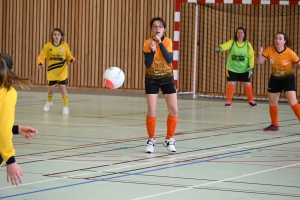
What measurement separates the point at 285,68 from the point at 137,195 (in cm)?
530

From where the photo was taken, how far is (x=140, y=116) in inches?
488

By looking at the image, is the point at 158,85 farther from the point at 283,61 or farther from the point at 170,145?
the point at 283,61

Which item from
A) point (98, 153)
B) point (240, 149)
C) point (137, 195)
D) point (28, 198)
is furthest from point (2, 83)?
Result: point (240, 149)

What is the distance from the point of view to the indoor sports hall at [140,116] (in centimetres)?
593

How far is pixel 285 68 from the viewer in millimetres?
10086

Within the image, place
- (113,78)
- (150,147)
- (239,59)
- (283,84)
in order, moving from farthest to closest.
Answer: (239,59) < (113,78) < (283,84) < (150,147)

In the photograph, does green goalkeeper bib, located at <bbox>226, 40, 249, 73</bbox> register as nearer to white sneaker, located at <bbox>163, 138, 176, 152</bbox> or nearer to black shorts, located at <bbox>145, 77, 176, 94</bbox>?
black shorts, located at <bbox>145, 77, 176, 94</bbox>

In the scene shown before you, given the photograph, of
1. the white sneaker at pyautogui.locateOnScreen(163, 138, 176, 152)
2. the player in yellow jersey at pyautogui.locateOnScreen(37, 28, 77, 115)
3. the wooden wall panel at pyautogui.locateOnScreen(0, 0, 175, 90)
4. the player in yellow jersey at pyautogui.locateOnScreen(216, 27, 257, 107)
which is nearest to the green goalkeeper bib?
the player in yellow jersey at pyautogui.locateOnScreen(216, 27, 257, 107)

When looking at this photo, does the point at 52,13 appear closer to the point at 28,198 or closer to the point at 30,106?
the point at 30,106

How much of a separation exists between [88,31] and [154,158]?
12.1 m

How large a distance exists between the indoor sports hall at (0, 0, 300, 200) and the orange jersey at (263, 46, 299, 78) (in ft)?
2.97

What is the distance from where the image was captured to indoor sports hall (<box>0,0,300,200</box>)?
5.93 m

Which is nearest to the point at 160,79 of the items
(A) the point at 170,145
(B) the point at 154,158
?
(A) the point at 170,145

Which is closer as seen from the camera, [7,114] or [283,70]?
[7,114]
